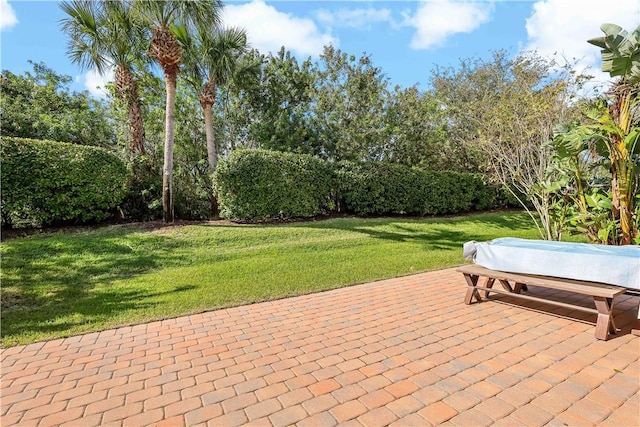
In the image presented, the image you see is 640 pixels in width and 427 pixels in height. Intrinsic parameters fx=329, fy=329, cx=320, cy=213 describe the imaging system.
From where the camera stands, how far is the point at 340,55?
555 inches

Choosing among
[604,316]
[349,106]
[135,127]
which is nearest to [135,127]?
[135,127]

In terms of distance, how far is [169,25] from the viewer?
9469 mm

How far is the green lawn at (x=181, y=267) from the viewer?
4.89 meters

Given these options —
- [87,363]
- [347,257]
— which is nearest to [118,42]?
[347,257]

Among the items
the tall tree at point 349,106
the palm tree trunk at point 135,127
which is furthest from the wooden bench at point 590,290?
the palm tree trunk at point 135,127

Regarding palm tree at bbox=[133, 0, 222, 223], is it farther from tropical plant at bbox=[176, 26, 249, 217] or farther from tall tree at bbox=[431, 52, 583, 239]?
tall tree at bbox=[431, 52, 583, 239]

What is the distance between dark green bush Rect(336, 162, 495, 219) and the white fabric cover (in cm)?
767

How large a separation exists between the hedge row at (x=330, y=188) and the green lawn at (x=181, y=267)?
2.89ft

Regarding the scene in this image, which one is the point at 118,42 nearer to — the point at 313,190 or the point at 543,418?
the point at 313,190

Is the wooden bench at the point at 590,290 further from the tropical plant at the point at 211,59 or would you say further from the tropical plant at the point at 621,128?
the tropical plant at the point at 211,59

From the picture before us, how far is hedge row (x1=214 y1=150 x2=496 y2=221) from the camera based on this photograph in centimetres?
1032

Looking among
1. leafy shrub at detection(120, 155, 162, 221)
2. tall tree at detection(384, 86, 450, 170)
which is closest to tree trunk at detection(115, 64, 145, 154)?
leafy shrub at detection(120, 155, 162, 221)

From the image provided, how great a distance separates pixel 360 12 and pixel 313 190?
551 cm

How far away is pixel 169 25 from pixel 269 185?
5.38 meters
